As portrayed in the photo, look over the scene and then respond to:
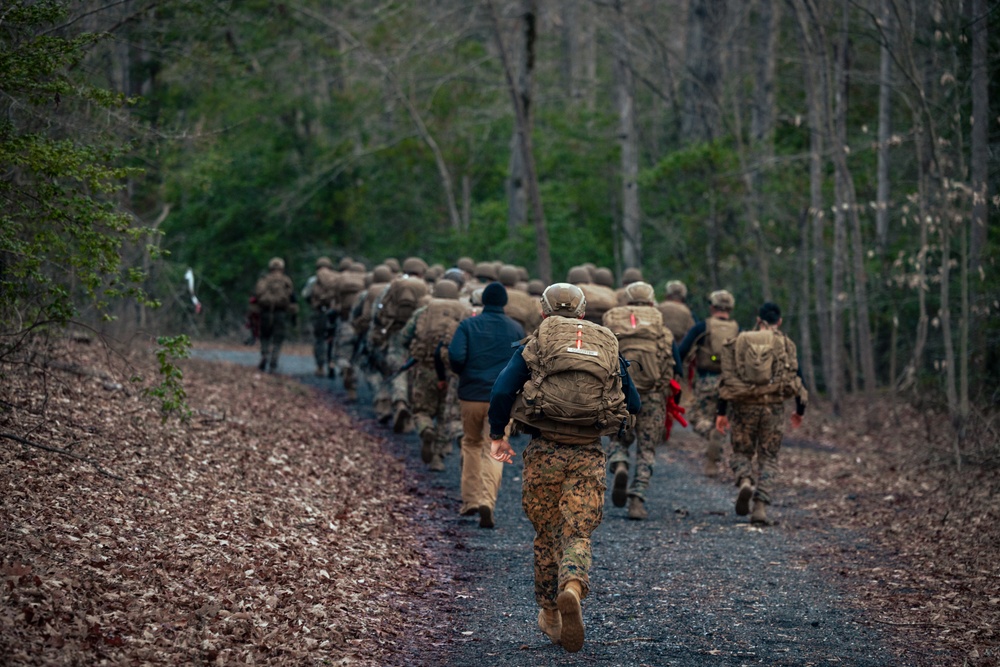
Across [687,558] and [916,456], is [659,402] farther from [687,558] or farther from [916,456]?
[916,456]

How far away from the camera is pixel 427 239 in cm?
3556

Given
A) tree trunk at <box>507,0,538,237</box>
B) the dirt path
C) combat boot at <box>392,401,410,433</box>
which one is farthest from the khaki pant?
tree trunk at <box>507,0,538,237</box>

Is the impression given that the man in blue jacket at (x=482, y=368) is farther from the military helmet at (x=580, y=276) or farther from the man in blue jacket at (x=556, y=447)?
the military helmet at (x=580, y=276)

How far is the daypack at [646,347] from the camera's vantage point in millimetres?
11547

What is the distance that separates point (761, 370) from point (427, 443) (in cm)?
439

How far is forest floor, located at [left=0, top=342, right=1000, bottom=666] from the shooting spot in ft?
21.0

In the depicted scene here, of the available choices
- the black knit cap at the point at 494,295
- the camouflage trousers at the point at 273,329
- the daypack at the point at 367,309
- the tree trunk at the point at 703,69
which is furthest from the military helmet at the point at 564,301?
the tree trunk at the point at 703,69

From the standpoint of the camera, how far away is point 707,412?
1469 cm

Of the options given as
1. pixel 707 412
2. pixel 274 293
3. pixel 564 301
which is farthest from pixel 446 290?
pixel 274 293

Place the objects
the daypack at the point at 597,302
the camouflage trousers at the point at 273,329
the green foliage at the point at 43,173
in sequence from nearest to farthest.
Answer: the green foliage at the point at 43,173 → the daypack at the point at 597,302 → the camouflage trousers at the point at 273,329

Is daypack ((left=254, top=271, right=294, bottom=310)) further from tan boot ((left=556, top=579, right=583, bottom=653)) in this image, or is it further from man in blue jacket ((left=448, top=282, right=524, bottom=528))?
tan boot ((left=556, top=579, right=583, bottom=653))

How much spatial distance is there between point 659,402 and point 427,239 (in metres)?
24.4

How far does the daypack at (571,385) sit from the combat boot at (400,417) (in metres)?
8.62

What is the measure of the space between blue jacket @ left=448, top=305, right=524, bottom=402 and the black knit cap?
0.06 metres
